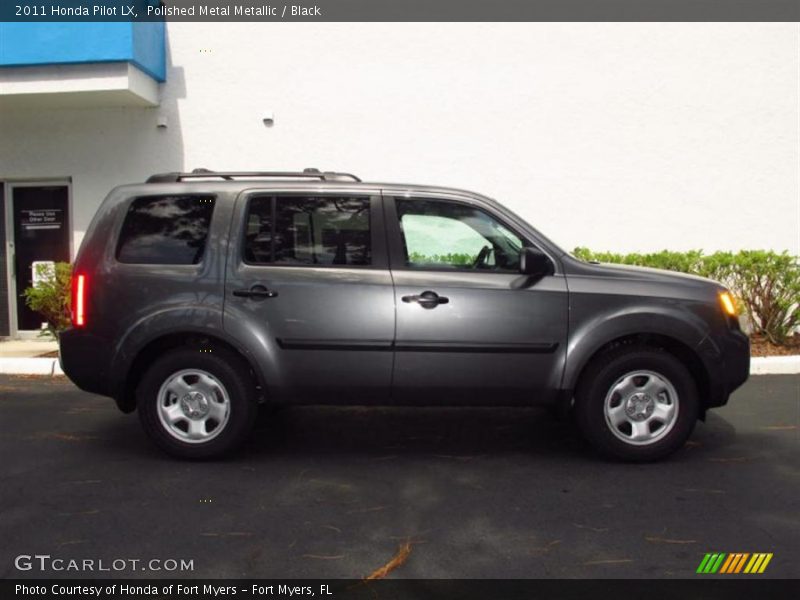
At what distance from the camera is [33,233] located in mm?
9969

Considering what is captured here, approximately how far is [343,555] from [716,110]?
28.2ft

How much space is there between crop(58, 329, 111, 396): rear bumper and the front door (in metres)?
1.93

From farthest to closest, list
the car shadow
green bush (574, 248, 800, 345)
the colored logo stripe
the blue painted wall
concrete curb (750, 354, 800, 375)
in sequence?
1. the blue painted wall
2. green bush (574, 248, 800, 345)
3. concrete curb (750, 354, 800, 375)
4. the car shadow
5. the colored logo stripe

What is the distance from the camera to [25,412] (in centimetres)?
608

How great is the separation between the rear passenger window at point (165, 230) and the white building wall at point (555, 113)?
5.08m

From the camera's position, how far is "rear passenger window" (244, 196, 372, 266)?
462cm

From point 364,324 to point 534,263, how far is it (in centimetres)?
117

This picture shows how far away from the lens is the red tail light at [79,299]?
461 cm

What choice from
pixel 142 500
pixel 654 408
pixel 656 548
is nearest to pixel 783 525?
pixel 656 548

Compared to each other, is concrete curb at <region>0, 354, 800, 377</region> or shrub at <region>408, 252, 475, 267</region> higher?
shrub at <region>408, 252, 475, 267</region>

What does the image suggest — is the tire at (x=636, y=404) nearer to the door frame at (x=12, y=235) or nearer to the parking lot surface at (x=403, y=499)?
the parking lot surface at (x=403, y=499)

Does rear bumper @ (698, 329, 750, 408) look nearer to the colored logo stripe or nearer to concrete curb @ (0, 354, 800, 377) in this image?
the colored logo stripe

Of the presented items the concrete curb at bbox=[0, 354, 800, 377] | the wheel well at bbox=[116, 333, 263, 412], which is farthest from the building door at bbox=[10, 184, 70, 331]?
the wheel well at bbox=[116, 333, 263, 412]
